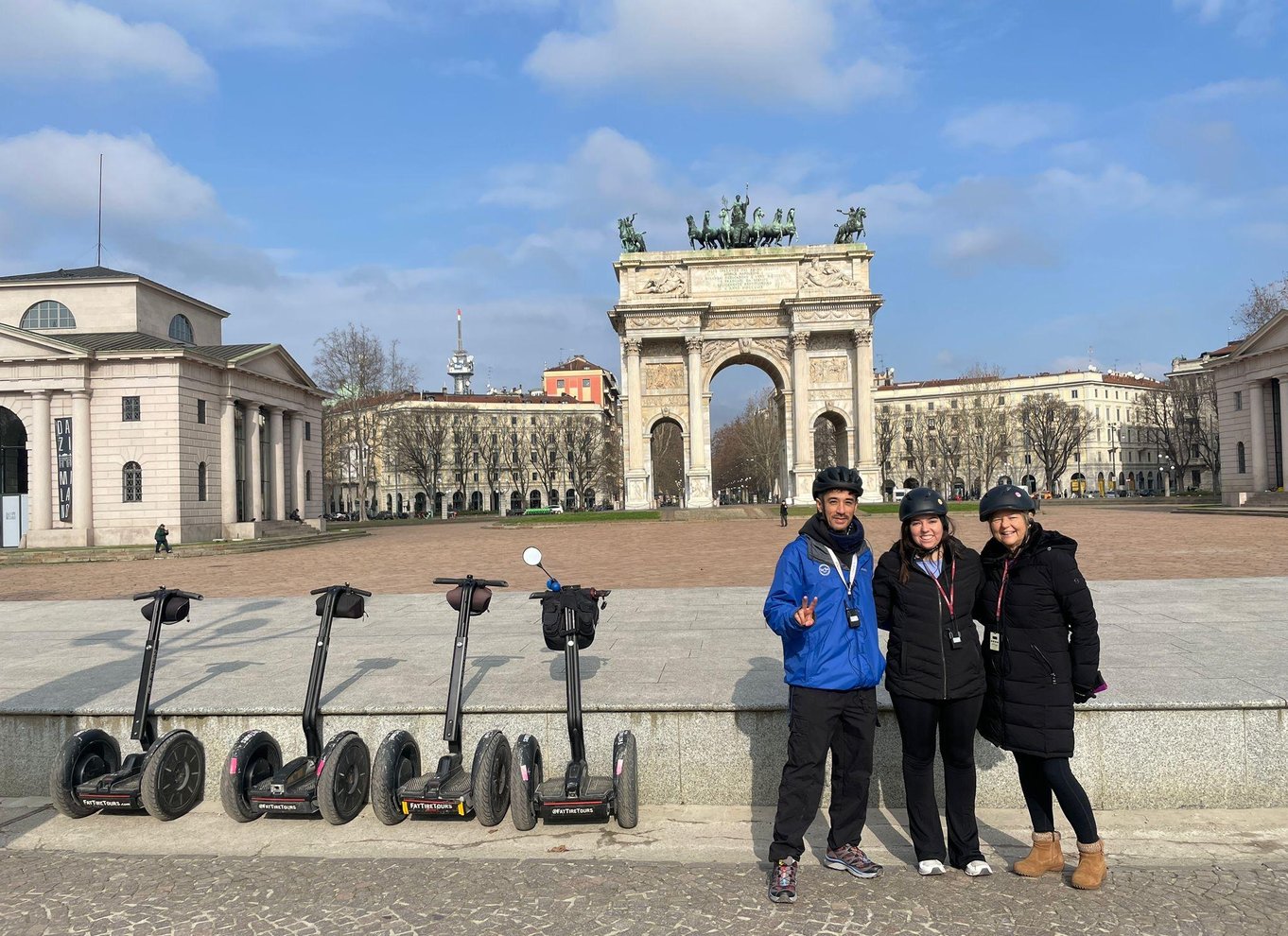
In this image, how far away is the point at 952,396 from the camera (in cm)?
12656

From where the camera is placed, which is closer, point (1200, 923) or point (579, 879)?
point (1200, 923)

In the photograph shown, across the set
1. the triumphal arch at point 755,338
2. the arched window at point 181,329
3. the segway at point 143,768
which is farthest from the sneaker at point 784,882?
the triumphal arch at point 755,338

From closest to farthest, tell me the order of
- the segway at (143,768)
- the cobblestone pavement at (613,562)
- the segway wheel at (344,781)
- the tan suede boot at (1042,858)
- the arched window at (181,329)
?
the tan suede boot at (1042,858) < the segway wheel at (344,781) < the segway at (143,768) < the cobblestone pavement at (613,562) < the arched window at (181,329)

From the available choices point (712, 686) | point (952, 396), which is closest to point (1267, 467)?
point (712, 686)

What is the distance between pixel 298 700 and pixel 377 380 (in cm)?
6094

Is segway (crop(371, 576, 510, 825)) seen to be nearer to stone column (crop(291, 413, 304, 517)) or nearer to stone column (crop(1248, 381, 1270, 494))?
stone column (crop(291, 413, 304, 517))

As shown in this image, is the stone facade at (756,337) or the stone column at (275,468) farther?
the stone facade at (756,337)

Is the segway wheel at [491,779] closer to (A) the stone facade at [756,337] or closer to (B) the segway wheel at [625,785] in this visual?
(B) the segway wheel at [625,785]

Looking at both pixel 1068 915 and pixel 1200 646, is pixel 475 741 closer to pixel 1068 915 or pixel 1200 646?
pixel 1068 915

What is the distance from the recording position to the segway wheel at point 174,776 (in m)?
5.86

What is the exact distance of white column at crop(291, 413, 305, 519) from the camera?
48812 millimetres

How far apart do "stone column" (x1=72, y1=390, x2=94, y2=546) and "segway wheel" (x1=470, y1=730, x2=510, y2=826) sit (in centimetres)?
3805

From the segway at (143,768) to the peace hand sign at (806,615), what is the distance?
12.5ft

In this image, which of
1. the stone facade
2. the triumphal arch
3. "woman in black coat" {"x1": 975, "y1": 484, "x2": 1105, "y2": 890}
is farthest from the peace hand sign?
the stone facade
